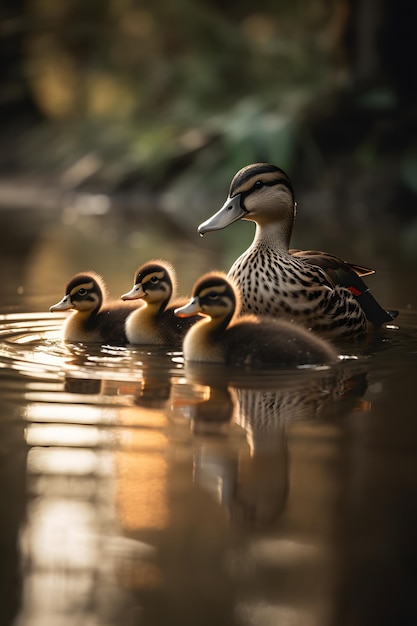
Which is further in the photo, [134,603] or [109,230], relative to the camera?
[109,230]

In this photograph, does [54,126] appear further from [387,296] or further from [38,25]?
[387,296]

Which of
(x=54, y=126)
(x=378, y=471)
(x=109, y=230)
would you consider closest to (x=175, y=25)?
(x=54, y=126)

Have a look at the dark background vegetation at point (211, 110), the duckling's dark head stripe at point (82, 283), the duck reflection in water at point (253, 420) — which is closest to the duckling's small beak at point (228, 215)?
the duckling's dark head stripe at point (82, 283)

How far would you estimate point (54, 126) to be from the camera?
778 inches

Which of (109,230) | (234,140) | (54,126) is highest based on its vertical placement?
(54,126)

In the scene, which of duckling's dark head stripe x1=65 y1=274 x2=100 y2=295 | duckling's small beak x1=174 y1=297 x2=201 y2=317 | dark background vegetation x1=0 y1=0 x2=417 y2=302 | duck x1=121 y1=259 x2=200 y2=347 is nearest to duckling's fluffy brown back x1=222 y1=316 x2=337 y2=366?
duckling's small beak x1=174 y1=297 x2=201 y2=317

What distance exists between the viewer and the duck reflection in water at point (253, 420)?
2645 millimetres

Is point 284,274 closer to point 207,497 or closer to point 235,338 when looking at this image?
point 235,338

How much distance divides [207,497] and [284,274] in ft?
8.09

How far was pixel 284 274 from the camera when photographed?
5023 mm

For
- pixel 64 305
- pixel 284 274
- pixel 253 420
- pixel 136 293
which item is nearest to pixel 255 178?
pixel 284 274

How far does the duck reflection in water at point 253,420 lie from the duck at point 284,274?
670mm

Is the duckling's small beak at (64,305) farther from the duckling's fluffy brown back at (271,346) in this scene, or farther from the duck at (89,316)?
the duckling's fluffy brown back at (271,346)

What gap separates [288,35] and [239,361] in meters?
14.3
